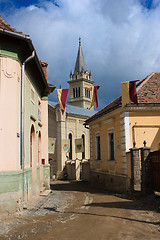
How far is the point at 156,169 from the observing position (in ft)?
38.2

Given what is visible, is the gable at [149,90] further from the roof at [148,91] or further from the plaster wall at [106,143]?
the plaster wall at [106,143]

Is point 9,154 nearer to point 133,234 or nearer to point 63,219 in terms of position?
point 63,219

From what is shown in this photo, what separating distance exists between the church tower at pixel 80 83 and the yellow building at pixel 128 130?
46286mm

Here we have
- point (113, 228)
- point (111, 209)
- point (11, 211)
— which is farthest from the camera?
point (111, 209)

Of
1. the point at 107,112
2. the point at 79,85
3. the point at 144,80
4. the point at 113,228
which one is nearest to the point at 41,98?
the point at 107,112

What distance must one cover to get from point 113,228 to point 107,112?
10808mm

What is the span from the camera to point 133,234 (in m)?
6.15

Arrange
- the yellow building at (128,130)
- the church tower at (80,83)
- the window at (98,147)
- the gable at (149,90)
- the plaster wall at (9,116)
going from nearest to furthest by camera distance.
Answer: the plaster wall at (9,116) → the yellow building at (128,130) → the gable at (149,90) → the window at (98,147) → the church tower at (80,83)

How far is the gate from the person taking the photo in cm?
1146

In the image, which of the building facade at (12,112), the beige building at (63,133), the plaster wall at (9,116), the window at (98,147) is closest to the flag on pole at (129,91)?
the building facade at (12,112)

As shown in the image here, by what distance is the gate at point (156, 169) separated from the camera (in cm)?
1146

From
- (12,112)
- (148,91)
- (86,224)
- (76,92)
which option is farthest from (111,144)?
(76,92)

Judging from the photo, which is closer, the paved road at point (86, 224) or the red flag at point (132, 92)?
the paved road at point (86, 224)

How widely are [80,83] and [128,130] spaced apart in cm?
5067
